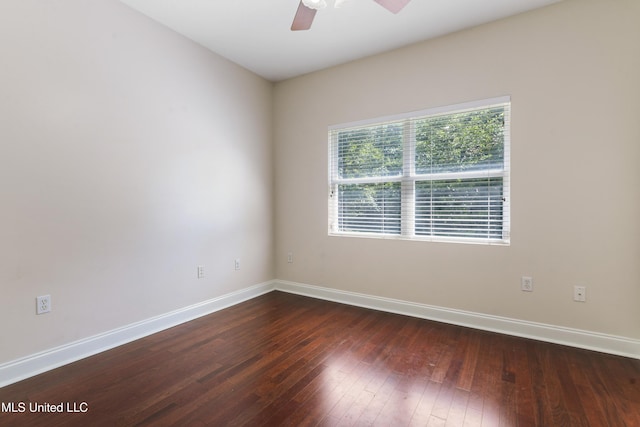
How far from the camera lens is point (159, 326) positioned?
2719mm

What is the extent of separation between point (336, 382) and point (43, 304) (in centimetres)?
205

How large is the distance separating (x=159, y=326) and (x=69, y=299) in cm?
77

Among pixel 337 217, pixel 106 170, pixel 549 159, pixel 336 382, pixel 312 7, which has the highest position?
pixel 312 7

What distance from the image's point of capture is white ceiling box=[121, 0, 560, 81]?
2.44m

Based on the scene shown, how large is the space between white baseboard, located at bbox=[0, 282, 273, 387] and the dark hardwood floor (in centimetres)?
7

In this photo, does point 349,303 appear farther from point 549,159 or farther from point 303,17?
point 303,17

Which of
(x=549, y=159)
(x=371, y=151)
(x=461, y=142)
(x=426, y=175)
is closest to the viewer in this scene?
(x=549, y=159)

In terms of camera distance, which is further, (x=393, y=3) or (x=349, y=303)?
(x=349, y=303)

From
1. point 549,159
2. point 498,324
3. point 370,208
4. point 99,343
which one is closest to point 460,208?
point 549,159

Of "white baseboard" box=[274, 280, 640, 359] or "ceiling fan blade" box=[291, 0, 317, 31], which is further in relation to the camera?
"white baseboard" box=[274, 280, 640, 359]

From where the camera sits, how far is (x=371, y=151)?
11.1 ft

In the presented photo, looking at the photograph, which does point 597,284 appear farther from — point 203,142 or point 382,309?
point 203,142

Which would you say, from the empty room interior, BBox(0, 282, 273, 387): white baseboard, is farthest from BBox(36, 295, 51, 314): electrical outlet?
BBox(0, 282, 273, 387): white baseboard

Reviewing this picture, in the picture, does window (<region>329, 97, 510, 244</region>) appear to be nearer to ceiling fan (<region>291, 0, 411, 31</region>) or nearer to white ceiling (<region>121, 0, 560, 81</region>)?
white ceiling (<region>121, 0, 560, 81</region>)
